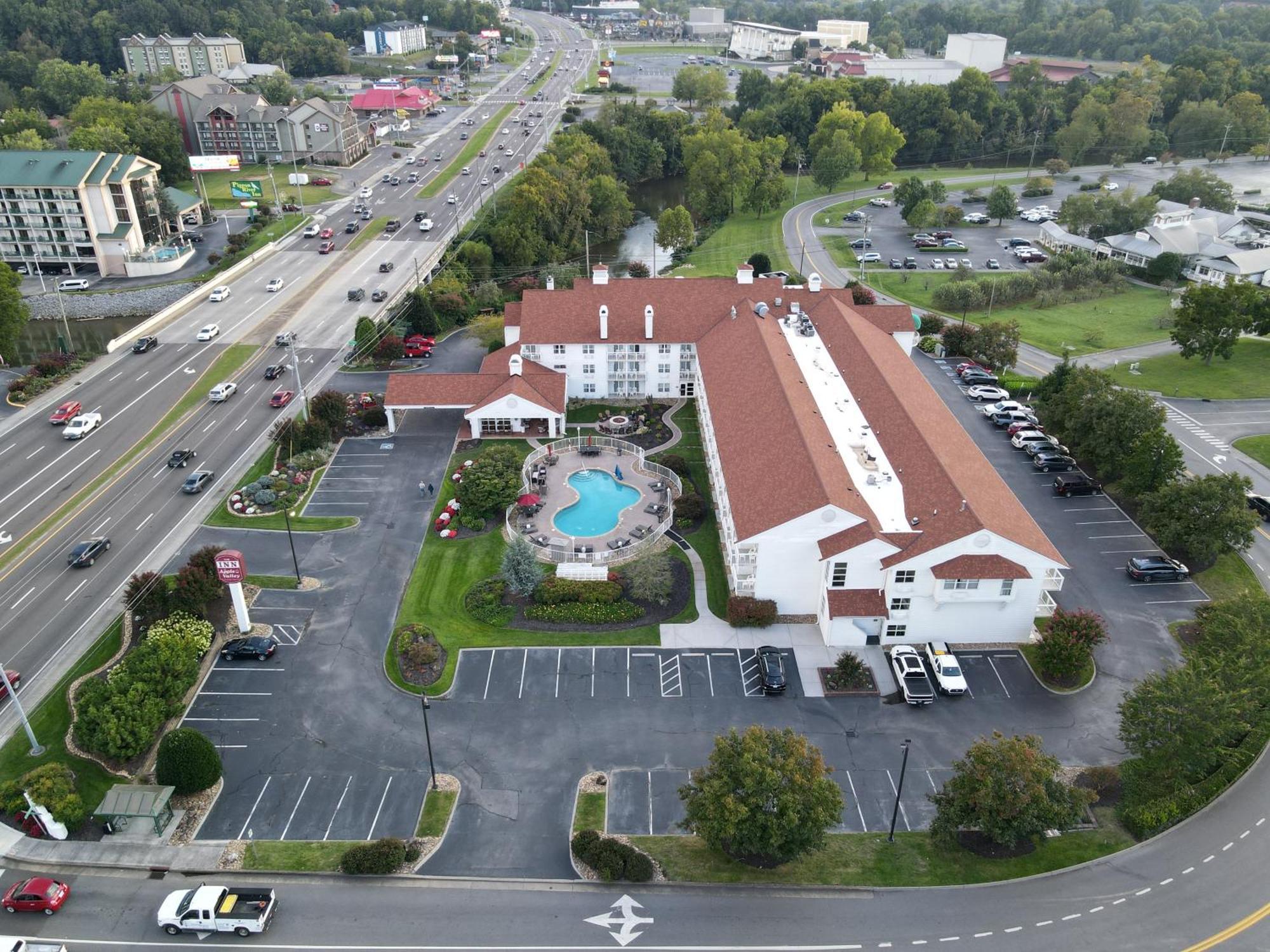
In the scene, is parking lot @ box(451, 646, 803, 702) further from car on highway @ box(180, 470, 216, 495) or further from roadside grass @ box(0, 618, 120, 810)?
car on highway @ box(180, 470, 216, 495)

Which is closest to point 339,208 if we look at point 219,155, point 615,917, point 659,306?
point 219,155

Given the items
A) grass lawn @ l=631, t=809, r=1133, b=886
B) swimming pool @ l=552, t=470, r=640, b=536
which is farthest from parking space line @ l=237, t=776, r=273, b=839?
swimming pool @ l=552, t=470, r=640, b=536

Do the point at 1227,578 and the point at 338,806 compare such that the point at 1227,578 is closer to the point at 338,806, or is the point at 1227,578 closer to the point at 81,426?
the point at 338,806

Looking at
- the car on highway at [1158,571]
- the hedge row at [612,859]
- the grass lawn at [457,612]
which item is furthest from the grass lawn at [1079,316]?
the hedge row at [612,859]

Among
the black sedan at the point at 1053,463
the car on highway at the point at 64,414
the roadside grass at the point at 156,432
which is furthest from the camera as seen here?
the car on highway at the point at 64,414

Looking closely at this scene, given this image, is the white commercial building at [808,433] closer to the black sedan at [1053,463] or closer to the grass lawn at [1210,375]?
the black sedan at [1053,463]

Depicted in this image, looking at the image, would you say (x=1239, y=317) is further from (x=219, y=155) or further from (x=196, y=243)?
(x=219, y=155)
